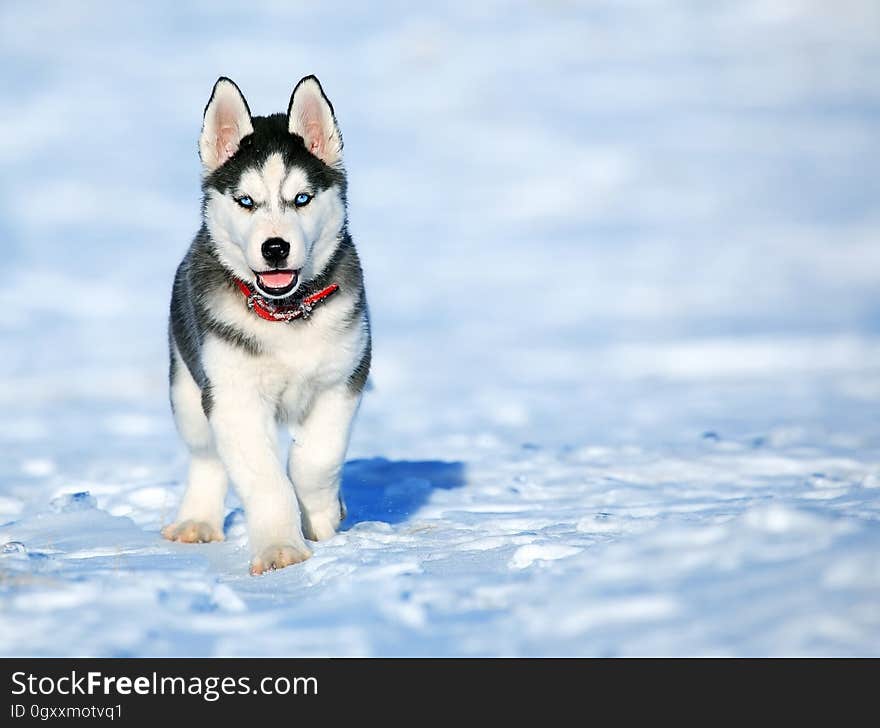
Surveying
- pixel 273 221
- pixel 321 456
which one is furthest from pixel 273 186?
pixel 321 456

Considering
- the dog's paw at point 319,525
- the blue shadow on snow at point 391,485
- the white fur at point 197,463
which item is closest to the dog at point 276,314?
the dog's paw at point 319,525

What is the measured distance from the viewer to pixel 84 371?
1400 centimetres

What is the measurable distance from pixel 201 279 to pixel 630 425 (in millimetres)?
5575

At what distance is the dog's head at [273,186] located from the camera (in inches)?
188

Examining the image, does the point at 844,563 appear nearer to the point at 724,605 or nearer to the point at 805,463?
the point at 724,605

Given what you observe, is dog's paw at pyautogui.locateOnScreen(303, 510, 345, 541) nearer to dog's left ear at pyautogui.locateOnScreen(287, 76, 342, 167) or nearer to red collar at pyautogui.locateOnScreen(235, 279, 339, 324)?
red collar at pyautogui.locateOnScreen(235, 279, 339, 324)

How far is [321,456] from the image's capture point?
16.5ft

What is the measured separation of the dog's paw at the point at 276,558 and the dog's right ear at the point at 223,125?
170cm

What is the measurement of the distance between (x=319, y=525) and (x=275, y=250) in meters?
1.23

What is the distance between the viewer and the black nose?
15.3ft

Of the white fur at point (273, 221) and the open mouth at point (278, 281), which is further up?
the white fur at point (273, 221)

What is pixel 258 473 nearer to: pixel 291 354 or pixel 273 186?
pixel 291 354

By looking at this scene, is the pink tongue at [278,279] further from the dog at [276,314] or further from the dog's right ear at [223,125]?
the dog's right ear at [223,125]

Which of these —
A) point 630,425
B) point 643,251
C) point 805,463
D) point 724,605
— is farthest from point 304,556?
point 643,251
